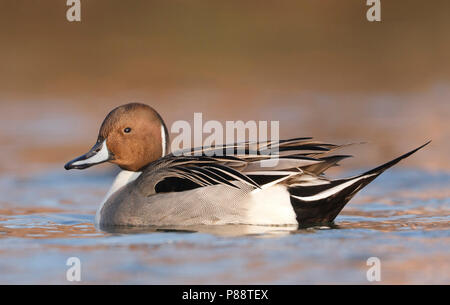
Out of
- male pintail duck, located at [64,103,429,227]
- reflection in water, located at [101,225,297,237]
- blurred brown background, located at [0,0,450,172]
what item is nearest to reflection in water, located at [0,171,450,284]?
reflection in water, located at [101,225,297,237]

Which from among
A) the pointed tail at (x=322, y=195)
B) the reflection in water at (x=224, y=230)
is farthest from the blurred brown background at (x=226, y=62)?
the reflection in water at (x=224, y=230)

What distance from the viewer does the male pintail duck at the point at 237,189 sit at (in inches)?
272

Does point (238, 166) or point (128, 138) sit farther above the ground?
point (128, 138)

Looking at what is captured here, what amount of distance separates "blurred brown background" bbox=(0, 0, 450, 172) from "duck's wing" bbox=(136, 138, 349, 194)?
16.3ft

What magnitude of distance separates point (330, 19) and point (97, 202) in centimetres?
752

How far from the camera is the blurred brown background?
511 inches

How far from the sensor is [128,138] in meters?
7.57

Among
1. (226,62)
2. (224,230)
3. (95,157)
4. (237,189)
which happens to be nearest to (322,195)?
(237,189)

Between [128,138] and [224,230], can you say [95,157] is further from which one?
[224,230]

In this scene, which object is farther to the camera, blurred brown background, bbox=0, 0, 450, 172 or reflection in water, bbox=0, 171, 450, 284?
blurred brown background, bbox=0, 0, 450, 172

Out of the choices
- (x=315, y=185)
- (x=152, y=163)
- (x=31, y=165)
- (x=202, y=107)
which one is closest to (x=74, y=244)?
(x=152, y=163)

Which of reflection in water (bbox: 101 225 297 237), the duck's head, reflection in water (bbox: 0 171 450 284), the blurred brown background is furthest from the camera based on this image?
the blurred brown background

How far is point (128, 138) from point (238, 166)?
107 centimetres

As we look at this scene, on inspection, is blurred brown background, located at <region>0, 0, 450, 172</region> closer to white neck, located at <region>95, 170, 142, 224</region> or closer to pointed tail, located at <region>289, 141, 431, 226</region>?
white neck, located at <region>95, 170, 142, 224</region>
